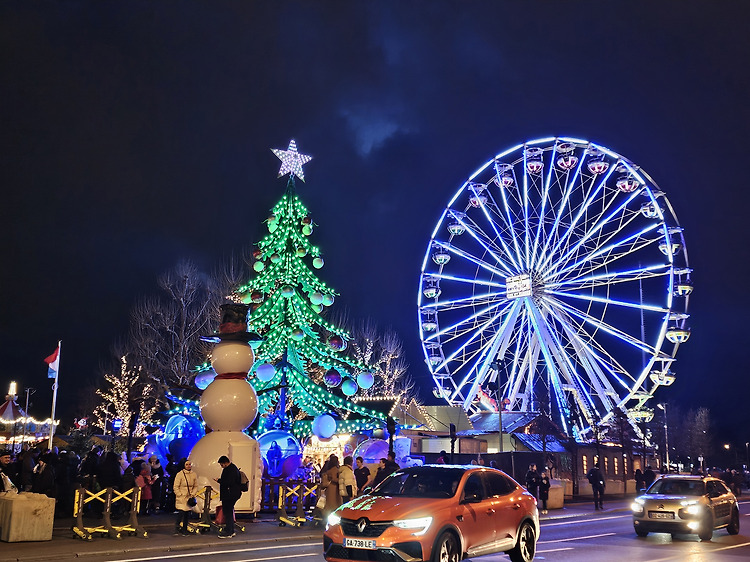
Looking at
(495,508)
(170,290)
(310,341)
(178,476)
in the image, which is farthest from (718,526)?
(170,290)

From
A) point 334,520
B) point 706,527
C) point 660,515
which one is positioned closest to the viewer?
point 334,520

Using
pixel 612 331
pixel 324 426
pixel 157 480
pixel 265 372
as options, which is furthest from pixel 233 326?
pixel 612 331

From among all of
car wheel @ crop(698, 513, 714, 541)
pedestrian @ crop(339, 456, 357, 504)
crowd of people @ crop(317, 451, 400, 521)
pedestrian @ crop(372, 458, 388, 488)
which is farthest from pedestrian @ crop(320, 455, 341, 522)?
car wheel @ crop(698, 513, 714, 541)

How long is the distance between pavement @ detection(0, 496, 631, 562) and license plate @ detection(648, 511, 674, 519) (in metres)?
6.97

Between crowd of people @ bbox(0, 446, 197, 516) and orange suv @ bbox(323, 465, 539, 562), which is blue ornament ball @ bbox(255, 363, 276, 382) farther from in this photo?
orange suv @ bbox(323, 465, 539, 562)

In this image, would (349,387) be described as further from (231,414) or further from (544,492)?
(231,414)

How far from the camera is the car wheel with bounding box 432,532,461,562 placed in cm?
897

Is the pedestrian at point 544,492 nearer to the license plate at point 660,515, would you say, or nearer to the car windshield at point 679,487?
the car windshield at point 679,487

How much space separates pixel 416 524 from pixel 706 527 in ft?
29.7

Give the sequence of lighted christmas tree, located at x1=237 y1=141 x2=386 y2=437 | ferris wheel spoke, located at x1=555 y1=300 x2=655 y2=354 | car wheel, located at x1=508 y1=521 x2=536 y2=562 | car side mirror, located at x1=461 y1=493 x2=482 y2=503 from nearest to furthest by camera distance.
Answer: car side mirror, located at x1=461 y1=493 x2=482 y2=503 < car wheel, located at x1=508 y1=521 x2=536 y2=562 < lighted christmas tree, located at x1=237 y1=141 x2=386 y2=437 < ferris wheel spoke, located at x1=555 y1=300 x2=655 y2=354

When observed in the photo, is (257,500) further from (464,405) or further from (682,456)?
(682,456)

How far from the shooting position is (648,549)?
1340 cm

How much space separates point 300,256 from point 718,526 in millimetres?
14639

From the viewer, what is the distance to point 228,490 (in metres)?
13.7
